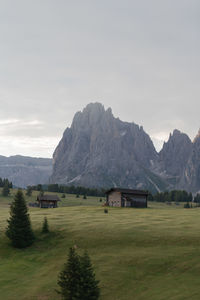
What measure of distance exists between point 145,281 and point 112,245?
13.4m

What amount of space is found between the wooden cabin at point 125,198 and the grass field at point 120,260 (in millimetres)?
49118

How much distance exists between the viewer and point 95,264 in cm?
4375

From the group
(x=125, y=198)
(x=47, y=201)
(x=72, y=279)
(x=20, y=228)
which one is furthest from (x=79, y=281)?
(x=47, y=201)

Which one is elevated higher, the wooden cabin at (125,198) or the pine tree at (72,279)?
the wooden cabin at (125,198)

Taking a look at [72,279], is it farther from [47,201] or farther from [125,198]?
[47,201]

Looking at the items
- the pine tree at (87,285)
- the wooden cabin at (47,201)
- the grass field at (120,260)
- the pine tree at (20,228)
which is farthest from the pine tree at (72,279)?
the wooden cabin at (47,201)

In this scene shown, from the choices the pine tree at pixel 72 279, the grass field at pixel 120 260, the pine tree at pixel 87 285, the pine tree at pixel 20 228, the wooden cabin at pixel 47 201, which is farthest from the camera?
the wooden cabin at pixel 47 201

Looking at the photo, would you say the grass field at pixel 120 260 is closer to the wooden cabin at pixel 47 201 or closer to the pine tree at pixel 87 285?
the pine tree at pixel 87 285

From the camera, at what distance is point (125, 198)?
→ 4542 inches

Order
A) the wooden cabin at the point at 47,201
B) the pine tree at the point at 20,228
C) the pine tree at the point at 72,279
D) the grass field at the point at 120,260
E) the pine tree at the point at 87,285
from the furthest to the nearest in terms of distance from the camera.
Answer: the wooden cabin at the point at 47,201 < the pine tree at the point at 20,228 < the grass field at the point at 120,260 < the pine tree at the point at 72,279 < the pine tree at the point at 87,285

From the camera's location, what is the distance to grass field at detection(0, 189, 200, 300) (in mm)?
36281

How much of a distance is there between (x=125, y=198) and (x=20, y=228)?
6026cm

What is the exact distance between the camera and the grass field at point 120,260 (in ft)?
119

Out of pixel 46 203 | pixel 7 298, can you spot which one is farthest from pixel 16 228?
pixel 46 203
